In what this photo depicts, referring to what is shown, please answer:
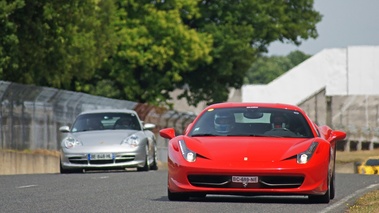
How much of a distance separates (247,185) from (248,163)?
257 mm

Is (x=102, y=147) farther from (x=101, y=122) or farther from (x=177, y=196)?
(x=177, y=196)

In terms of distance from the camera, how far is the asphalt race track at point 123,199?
14555mm

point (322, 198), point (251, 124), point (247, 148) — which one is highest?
point (251, 124)

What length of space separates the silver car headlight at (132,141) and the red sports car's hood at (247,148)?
36.6 feet

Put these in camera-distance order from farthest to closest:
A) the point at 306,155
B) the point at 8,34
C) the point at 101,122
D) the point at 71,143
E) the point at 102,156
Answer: the point at 8,34 → the point at 101,122 → the point at 71,143 → the point at 102,156 → the point at 306,155

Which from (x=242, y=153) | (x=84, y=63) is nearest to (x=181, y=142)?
(x=242, y=153)

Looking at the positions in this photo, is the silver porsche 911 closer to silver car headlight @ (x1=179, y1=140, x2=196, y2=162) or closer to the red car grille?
silver car headlight @ (x1=179, y1=140, x2=196, y2=162)

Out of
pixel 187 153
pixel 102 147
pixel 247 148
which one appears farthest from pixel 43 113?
pixel 247 148

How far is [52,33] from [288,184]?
29.6 m

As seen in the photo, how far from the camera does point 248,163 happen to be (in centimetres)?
1555

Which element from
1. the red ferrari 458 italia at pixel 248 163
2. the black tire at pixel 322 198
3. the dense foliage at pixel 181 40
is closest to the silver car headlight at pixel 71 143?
the red ferrari 458 italia at pixel 248 163

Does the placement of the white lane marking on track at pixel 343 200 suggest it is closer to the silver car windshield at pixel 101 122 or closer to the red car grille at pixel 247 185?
the red car grille at pixel 247 185

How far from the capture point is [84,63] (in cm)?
5991

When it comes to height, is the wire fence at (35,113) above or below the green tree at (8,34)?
below
